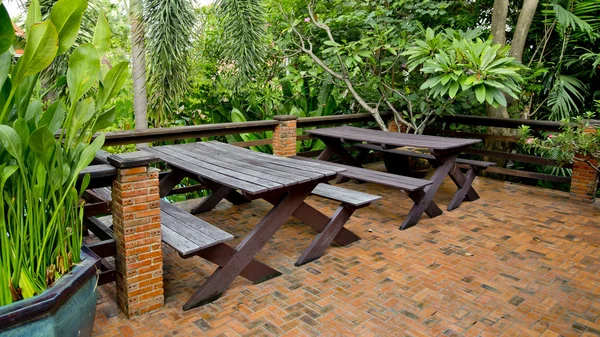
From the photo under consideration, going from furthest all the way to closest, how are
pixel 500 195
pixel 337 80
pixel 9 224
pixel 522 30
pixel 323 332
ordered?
pixel 337 80
pixel 522 30
pixel 500 195
pixel 323 332
pixel 9 224

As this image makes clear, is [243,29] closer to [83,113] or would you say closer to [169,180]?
[169,180]

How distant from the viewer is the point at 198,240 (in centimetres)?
272

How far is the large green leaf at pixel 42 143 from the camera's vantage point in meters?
1.69

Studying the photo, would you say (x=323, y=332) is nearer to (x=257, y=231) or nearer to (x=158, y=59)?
(x=257, y=231)

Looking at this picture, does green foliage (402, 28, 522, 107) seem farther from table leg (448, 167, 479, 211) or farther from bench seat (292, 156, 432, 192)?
bench seat (292, 156, 432, 192)

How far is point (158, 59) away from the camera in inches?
145

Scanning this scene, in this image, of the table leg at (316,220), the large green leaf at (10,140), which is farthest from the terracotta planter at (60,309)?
the table leg at (316,220)

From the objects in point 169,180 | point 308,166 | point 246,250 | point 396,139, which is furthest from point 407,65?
point 246,250

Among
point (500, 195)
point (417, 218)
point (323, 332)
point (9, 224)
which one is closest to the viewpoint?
point (9, 224)

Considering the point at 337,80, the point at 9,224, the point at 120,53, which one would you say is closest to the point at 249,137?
the point at 337,80

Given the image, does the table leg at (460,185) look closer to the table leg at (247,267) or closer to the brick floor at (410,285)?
the brick floor at (410,285)

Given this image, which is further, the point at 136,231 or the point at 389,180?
the point at 389,180

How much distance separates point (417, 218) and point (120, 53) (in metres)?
8.28

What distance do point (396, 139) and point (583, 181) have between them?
7.99ft
